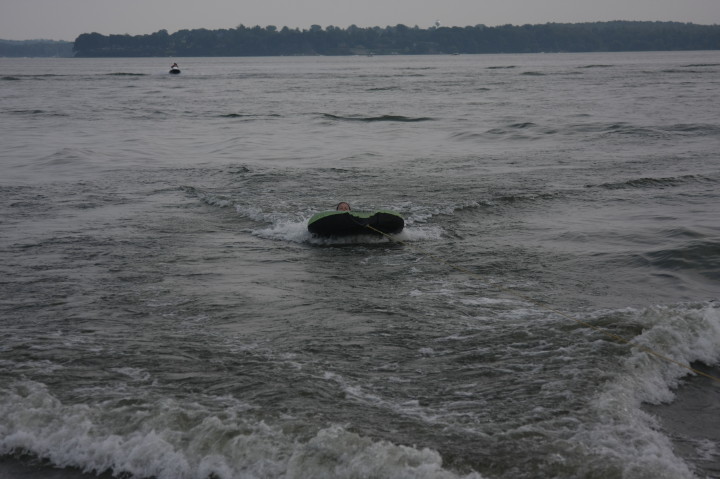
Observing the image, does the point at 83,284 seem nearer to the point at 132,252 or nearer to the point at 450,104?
the point at 132,252

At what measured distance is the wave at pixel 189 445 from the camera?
5.05m

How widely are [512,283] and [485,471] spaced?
465 centimetres

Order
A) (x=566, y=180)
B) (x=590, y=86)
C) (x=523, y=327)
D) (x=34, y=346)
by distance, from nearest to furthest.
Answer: (x=34, y=346), (x=523, y=327), (x=566, y=180), (x=590, y=86)

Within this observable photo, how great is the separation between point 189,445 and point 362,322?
9.70 ft

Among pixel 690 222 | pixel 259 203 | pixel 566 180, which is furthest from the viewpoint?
pixel 566 180

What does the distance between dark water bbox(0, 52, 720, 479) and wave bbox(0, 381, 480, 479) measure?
0.02 metres

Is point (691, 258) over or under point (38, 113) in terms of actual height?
under

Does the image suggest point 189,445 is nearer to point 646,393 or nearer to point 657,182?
point 646,393

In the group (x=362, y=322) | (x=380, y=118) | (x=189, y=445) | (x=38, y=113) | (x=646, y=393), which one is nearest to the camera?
(x=189, y=445)

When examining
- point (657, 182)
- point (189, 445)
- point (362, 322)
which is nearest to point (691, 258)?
point (362, 322)

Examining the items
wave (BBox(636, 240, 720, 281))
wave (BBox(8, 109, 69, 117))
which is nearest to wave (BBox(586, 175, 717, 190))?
wave (BBox(636, 240, 720, 281))

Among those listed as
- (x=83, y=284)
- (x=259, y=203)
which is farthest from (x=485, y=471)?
(x=259, y=203)

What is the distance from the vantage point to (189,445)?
5316 mm

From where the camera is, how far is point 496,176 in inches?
694
